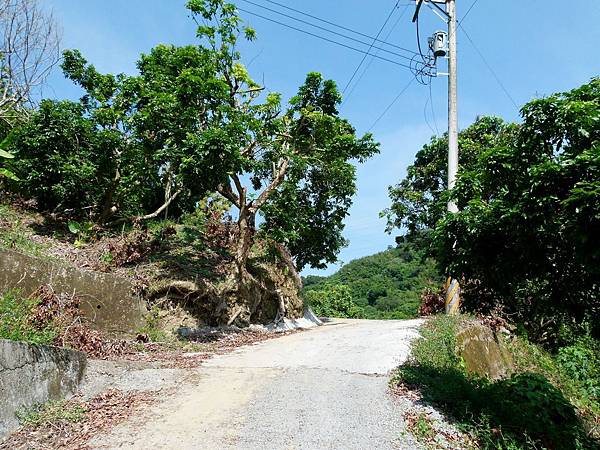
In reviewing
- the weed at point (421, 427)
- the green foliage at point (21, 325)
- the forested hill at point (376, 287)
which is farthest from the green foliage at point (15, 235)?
the forested hill at point (376, 287)

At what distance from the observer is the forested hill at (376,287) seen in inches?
1111

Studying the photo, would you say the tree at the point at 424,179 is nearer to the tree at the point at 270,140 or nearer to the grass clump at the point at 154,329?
the tree at the point at 270,140

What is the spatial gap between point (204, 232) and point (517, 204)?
1187 centimetres

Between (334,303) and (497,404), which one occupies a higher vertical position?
(334,303)

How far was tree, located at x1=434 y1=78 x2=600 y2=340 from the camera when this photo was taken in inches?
172

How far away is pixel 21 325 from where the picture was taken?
6.20 metres

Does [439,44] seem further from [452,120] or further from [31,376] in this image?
[31,376]

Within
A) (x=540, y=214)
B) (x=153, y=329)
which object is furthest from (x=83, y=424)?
(x=540, y=214)

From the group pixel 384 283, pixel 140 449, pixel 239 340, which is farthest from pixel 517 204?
pixel 384 283

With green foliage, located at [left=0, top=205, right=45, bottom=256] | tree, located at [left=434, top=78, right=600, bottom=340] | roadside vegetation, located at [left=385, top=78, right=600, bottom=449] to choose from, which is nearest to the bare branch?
green foliage, located at [left=0, top=205, right=45, bottom=256]

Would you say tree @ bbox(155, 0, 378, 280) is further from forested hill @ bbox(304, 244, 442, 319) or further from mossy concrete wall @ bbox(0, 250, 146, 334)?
forested hill @ bbox(304, 244, 442, 319)

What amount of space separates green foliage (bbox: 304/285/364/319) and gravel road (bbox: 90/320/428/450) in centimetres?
1884

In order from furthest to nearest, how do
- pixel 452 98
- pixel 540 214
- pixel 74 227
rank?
1. pixel 74 227
2. pixel 452 98
3. pixel 540 214

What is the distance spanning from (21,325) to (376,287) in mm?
39235
